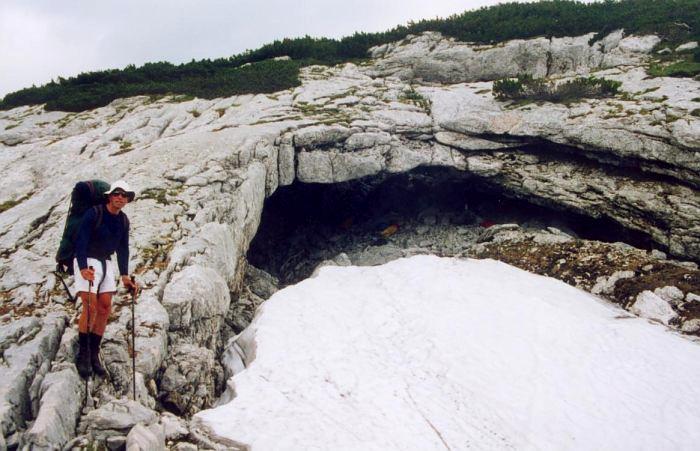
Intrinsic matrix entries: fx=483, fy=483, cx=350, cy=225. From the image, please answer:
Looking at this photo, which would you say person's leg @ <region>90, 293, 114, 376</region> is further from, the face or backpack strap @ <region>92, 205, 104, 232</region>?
the face

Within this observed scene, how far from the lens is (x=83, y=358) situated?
27.5 ft

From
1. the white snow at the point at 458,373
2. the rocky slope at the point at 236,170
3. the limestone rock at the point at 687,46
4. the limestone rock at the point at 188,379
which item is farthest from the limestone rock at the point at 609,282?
the limestone rock at the point at 687,46

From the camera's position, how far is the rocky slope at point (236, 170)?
901cm

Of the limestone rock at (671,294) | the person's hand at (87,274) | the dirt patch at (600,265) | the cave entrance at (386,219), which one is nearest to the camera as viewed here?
the person's hand at (87,274)

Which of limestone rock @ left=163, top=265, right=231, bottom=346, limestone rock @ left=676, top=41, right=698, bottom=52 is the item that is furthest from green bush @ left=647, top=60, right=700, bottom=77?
limestone rock @ left=163, top=265, right=231, bottom=346

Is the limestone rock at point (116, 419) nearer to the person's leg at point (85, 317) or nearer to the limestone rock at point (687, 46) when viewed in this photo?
the person's leg at point (85, 317)

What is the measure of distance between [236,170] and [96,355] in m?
9.95

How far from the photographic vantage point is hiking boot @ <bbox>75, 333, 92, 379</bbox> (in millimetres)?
8281

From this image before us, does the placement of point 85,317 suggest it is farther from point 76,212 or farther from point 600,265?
point 600,265

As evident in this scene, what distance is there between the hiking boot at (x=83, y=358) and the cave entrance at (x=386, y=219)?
1325cm

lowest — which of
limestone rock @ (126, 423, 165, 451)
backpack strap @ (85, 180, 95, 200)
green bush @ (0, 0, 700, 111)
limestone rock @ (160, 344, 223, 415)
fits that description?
limestone rock @ (160, 344, 223, 415)

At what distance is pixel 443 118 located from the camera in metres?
22.3

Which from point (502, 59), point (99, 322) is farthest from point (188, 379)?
point (502, 59)

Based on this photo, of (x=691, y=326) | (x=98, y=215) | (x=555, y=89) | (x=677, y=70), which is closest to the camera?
(x=98, y=215)
